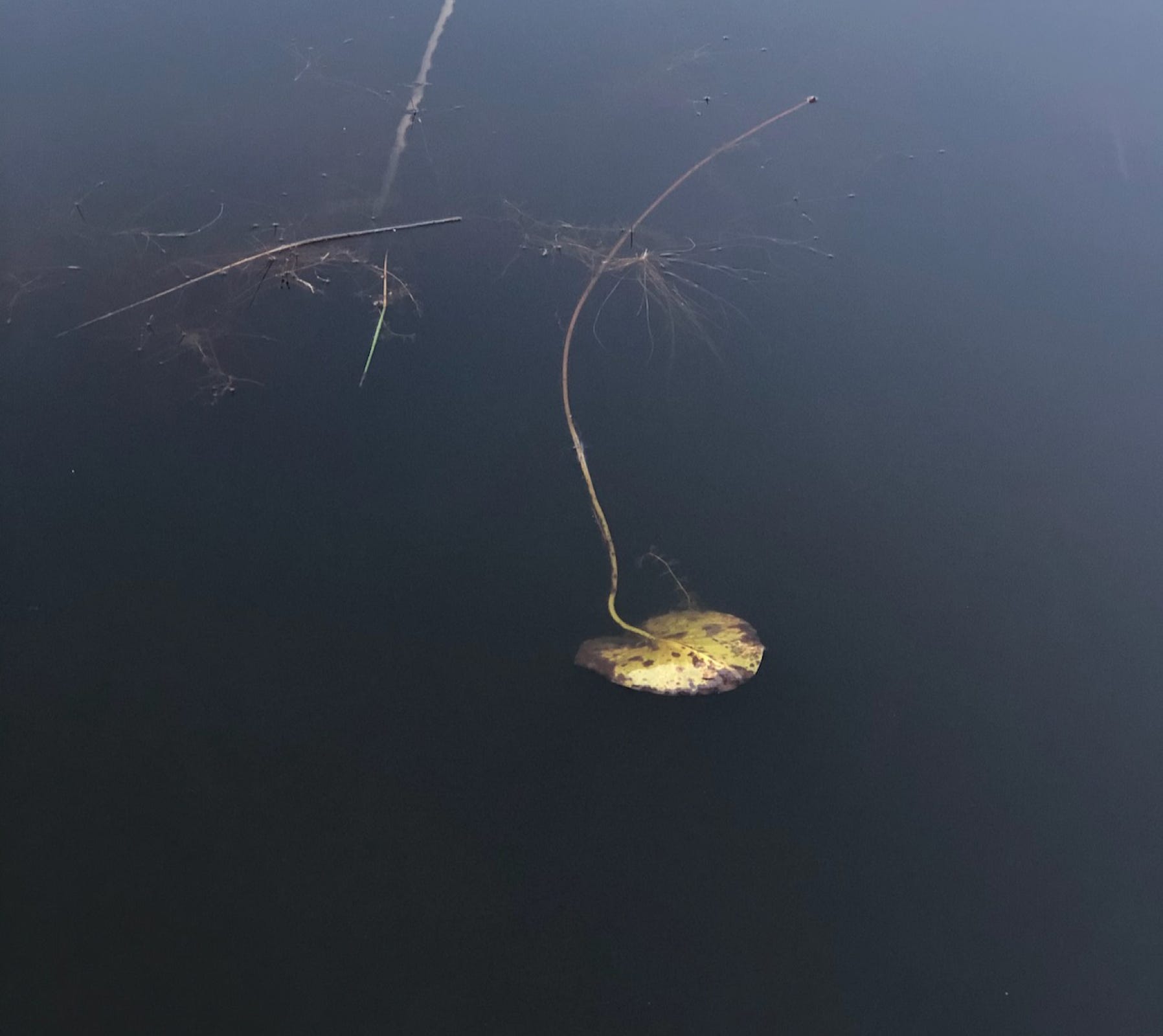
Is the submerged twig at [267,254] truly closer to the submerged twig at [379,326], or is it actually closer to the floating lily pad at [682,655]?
the submerged twig at [379,326]

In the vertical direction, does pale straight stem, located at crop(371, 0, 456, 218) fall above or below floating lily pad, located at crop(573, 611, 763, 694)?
above

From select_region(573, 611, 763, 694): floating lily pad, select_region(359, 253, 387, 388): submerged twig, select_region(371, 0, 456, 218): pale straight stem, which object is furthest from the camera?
select_region(371, 0, 456, 218): pale straight stem

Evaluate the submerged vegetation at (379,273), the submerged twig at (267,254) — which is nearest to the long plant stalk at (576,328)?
the submerged vegetation at (379,273)

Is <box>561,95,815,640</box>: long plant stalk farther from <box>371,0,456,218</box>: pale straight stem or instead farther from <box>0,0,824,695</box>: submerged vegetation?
<box>371,0,456,218</box>: pale straight stem

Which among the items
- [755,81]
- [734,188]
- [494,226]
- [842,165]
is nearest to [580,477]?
[494,226]

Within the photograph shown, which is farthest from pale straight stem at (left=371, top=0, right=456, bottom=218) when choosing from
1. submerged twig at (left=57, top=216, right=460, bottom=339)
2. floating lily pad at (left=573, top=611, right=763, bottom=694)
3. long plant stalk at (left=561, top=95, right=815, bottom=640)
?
floating lily pad at (left=573, top=611, right=763, bottom=694)

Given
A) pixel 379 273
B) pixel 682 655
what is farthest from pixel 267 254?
pixel 682 655
